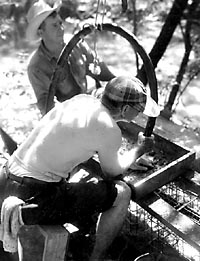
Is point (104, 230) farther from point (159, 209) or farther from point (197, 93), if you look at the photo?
point (197, 93)

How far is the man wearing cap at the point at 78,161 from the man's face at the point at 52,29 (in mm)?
1373

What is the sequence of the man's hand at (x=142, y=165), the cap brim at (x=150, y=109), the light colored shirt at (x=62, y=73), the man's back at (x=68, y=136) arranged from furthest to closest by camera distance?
the light colored shirt at (x=62, y=73) < the man's hand at (x=142, y=165) < the cap brim at (x=150, y=109) < the man's back at (x=68, y=136)

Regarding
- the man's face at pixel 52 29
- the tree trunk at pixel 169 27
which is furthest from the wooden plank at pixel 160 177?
the tree trunk at pixel 169 27

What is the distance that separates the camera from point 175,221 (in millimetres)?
3078

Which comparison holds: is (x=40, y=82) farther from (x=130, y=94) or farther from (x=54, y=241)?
(x=54, y=241)


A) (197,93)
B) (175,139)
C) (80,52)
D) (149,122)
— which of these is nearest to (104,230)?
(149,122)

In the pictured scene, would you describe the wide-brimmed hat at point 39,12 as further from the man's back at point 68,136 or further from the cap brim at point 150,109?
the cap brim at point 150,109

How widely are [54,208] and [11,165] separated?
0.41 m

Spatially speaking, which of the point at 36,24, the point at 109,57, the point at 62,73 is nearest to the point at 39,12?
the point at 36,24

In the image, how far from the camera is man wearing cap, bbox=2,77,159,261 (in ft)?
9.35

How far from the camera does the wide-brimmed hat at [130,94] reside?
2.95 m

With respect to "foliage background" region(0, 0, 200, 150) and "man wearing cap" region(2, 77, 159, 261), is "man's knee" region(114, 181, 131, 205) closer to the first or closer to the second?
"man wearing cap" region(2, 77, 159, 261)

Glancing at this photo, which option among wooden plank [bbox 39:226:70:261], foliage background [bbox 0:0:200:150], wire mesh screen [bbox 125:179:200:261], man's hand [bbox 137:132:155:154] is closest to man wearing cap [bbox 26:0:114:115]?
foliage background [bbox 0:0:200:150]

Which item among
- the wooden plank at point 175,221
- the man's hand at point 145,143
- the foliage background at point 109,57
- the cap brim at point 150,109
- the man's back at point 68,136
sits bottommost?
the foliage background at point 109,57
